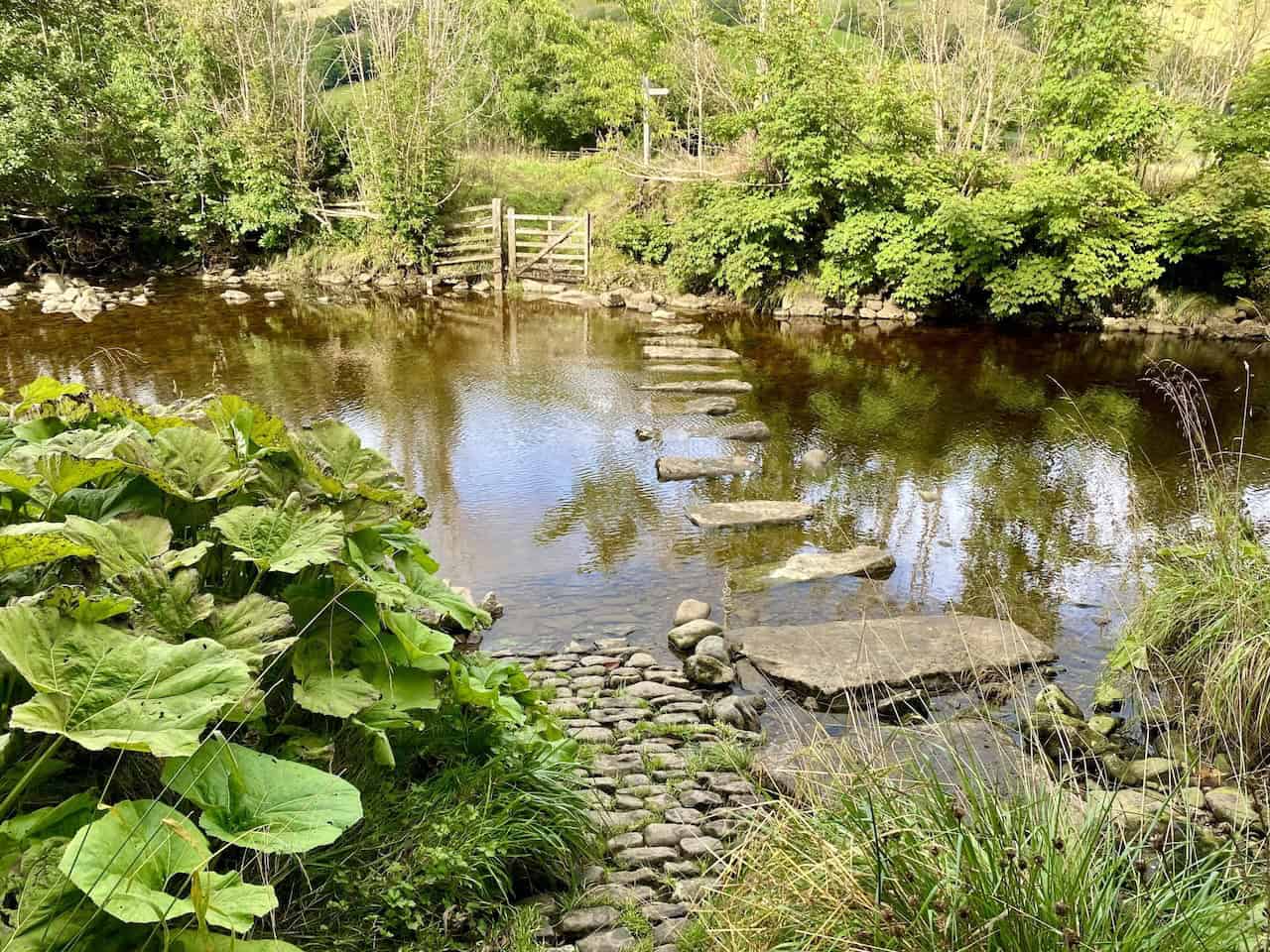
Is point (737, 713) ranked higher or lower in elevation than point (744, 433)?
lower

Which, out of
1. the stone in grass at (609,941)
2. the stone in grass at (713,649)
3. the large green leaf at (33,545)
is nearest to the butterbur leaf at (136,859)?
the large green leaf at (33,545)

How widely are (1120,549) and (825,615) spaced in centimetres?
242

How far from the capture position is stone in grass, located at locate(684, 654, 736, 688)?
432 cm

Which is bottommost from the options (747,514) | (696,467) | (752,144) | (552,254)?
(747,514)

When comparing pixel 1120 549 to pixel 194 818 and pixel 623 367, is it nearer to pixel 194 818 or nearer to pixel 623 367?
pixel 194 818

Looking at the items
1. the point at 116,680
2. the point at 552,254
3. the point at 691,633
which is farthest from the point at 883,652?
the point at 552,254

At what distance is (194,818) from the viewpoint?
185 centimetres

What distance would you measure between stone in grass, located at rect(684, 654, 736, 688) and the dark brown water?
712 mm

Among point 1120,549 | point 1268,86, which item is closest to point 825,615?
point 1120,549

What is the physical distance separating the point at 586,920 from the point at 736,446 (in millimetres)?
6334

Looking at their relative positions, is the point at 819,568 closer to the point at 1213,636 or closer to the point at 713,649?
the point at 713,649

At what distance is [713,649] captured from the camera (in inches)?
179

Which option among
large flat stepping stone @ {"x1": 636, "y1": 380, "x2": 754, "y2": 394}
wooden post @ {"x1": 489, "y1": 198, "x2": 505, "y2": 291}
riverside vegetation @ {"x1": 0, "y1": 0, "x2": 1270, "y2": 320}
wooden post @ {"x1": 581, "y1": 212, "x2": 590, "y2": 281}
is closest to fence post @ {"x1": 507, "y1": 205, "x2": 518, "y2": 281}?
wooden post @ {"x1": 489, "y1": 198, "x2": 505, "y2": 291}

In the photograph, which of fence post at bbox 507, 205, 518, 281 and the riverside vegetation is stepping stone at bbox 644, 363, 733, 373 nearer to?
the riverside vegetation
